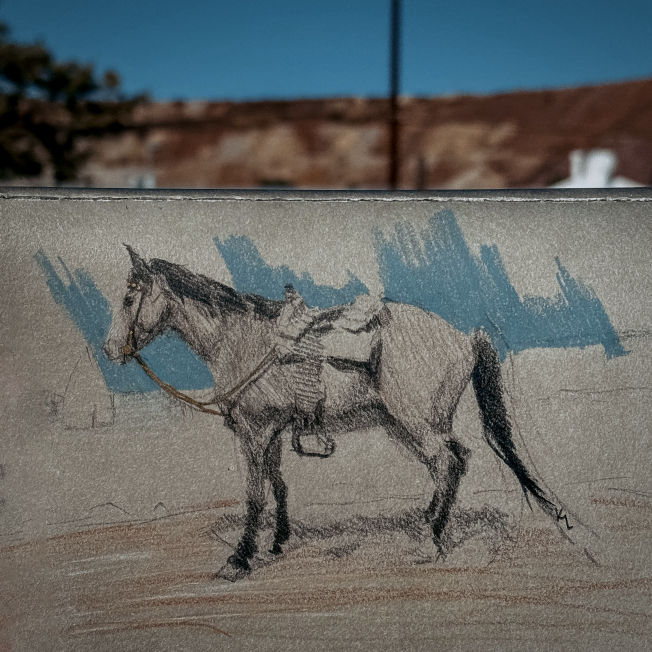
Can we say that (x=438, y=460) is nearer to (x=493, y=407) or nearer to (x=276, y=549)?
(x=493, y=407)

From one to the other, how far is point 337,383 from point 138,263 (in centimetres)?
81

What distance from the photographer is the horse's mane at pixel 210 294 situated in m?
2.24

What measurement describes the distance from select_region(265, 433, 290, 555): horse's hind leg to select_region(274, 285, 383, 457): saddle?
0.07 metres

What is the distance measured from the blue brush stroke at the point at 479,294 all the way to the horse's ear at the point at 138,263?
0.81 metres

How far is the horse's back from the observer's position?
2221mm

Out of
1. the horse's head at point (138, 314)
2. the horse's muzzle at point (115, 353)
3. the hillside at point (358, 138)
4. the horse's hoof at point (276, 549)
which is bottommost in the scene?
the horse's hoof at point (276, 549)

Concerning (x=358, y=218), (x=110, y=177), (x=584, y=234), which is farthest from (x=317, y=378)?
(x=110, y=177)

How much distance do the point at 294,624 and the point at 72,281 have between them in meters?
1.42

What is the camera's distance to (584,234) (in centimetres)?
224

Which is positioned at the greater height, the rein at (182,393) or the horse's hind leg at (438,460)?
the rein at (182,393)

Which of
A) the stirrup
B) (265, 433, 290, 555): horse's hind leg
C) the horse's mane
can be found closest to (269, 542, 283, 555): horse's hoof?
(265, 433, 290, 555): horse's hind leg

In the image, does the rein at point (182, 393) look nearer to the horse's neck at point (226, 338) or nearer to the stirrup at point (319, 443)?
the horse's neck at point (226, 338)
